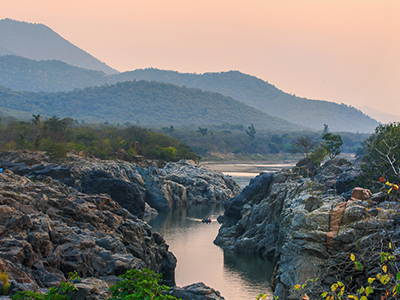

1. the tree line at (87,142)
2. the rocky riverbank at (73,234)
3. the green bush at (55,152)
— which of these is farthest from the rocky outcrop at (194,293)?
the tree line at (87,142)

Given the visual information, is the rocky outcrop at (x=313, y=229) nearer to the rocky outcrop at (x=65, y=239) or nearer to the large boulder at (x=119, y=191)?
the rocky outcrop at (x=65, y=239)

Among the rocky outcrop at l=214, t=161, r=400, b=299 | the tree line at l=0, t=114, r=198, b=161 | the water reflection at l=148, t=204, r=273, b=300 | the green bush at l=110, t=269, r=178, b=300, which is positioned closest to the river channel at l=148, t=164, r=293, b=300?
the water reflection at l=148, t=204, r=273, b=300

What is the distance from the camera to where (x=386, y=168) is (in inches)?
1601

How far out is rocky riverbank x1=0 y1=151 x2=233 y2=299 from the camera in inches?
911

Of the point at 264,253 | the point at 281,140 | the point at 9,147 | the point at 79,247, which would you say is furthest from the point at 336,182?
the point at 281,140

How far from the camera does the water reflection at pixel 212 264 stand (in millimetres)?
32906

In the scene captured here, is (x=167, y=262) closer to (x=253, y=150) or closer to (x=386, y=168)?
(x=386, y=168)

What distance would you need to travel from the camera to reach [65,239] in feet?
91.1

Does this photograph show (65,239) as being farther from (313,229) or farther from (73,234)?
(313,229)

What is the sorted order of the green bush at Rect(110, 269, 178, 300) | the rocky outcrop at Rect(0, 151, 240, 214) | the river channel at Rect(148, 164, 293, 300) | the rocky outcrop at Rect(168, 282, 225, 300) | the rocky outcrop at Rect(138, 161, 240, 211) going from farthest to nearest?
the rocky outcrop at Rect(138, 161, 240, 211)
the rocky outcrop at Rect(0, 151, 240, 214)
the river channel at Rect(148, 164, 293, 300)
the rocky outcrop at Rect(168, 282, 225, 300)
the green bush at Rect(110, 269, 178, 300)

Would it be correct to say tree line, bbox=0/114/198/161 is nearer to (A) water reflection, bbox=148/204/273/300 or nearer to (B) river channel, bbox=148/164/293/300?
(B) river channel, bbox=148/164/293/300

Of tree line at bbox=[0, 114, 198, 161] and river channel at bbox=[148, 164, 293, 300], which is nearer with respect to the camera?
river channel at bbox=[148, 164, 293, 300]

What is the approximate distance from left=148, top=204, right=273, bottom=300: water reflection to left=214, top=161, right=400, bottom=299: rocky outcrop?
170cm

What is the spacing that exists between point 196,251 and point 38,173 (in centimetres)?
2164
